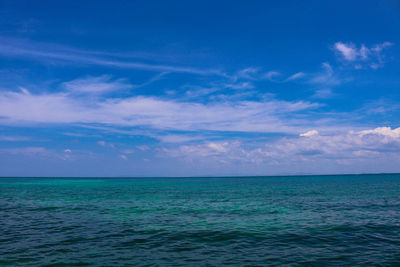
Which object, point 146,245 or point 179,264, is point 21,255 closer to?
point 146,245

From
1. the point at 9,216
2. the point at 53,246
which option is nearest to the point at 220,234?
the point at 53,246

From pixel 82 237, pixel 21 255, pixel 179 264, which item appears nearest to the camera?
pixel 179 264

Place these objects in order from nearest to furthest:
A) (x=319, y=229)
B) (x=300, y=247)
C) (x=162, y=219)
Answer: (x=300, y=247) → (x=319, y=229) → (x=162, y=219)

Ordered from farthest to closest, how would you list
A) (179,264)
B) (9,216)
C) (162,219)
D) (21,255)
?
(9,216) < (162,219) < (21,255) < (179,264)

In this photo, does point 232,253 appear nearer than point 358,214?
Yes

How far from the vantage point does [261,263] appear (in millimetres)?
14703

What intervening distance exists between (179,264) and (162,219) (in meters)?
13.4

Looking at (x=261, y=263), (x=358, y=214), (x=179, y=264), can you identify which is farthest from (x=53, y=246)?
(x=358, y=214)

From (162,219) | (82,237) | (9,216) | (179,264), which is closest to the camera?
(179,264)

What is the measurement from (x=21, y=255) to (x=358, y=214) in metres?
31.1

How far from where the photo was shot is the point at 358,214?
29672 mm

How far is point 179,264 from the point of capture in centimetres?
1465

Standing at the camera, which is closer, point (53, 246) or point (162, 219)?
point (53, 246)

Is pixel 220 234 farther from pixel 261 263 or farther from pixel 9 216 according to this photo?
pixel 9 216
